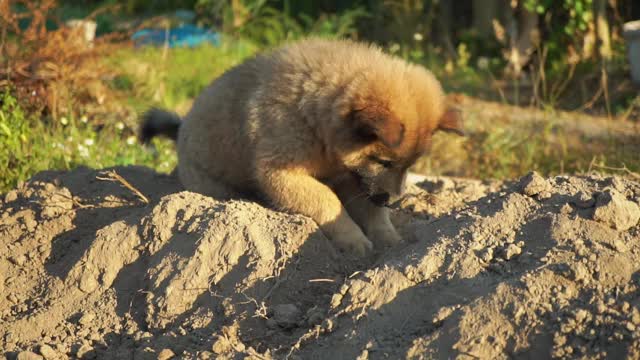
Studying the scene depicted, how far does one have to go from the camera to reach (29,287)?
13.8ft

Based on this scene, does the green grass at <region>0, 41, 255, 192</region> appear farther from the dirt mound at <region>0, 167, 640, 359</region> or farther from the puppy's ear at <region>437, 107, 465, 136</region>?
the puppy's ear at <region>437, 107, 465, 136</region>

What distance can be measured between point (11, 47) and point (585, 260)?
5370mm

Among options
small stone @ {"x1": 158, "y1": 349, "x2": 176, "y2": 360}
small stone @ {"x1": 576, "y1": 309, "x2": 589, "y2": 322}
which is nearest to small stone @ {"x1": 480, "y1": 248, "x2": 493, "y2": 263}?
small stone @ {"x1": 576, "y1": 309, "x2": 589, "y2": 322}

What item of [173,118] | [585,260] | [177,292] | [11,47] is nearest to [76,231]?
[177,292]

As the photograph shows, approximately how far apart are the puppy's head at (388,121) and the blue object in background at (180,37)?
6.61 m

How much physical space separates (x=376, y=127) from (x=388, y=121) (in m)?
0.07

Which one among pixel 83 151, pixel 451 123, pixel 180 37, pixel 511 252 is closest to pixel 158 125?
pixel 83 151

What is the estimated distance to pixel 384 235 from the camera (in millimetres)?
4586

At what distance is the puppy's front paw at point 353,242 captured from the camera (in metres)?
4.24

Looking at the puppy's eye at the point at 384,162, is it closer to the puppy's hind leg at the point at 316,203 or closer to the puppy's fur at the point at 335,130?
the puppy's fur at the point at 335,130

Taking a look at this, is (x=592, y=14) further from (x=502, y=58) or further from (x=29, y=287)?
(x=29, y=287)

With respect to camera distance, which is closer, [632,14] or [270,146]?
[270,146]

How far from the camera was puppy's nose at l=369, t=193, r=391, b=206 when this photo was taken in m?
4.34

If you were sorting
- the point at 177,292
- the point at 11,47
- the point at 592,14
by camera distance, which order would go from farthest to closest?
the point at 592,14 < the point at 11,47 < the point at 177,292
